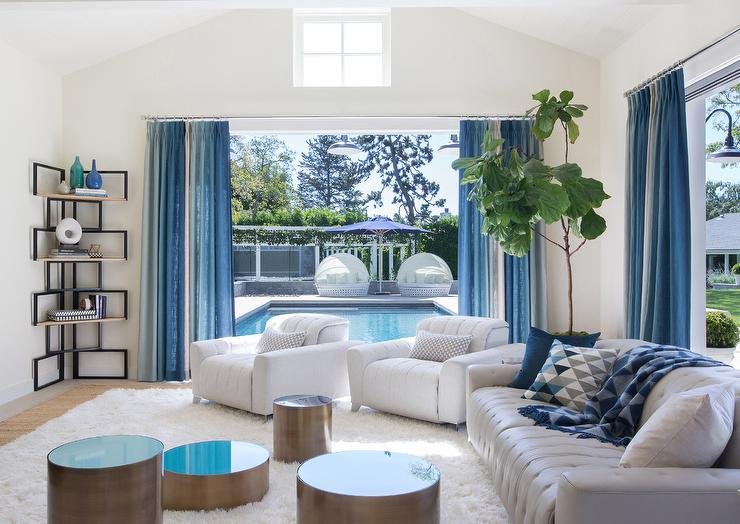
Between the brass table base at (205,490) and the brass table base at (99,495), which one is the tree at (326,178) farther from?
the brass table base at (99,495)

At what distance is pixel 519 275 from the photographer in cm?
591

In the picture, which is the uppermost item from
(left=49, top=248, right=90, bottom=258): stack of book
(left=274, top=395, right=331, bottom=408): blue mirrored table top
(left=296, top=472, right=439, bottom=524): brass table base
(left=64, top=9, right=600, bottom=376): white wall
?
(left=64, top=9, right=600, bottom=376): white wall

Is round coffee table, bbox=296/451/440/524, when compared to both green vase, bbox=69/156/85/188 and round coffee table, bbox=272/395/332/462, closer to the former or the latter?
round coffee table, bbox=272/395/332/462

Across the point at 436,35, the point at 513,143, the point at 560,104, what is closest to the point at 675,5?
the point at 560,104

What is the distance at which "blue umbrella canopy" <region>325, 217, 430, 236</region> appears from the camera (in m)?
10.5

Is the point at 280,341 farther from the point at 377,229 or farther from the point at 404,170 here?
the point at 404,170

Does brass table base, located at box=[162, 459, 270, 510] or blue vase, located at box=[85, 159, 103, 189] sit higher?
blue vase, located at box=[85, 159, 103, 189]

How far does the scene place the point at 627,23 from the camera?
514cm

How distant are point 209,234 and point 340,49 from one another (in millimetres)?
2126

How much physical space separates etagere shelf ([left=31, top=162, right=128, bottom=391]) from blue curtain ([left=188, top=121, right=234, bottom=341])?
2.19 ft

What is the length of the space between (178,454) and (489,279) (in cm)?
353

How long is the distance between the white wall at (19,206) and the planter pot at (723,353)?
535cm

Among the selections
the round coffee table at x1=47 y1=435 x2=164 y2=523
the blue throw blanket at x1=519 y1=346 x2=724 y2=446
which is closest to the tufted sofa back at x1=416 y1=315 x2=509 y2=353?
the blue throw blanket at x1=519 y1=346 x2=724 y2=446

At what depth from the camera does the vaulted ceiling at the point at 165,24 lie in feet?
15.9
